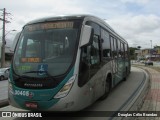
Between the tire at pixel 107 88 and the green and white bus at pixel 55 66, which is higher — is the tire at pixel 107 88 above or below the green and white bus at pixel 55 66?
below

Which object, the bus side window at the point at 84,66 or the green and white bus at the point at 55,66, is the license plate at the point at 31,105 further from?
the bus side window at the point at 84,66

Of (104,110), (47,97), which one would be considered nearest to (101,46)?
(104,110)

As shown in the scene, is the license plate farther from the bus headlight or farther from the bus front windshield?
the bus front windshield

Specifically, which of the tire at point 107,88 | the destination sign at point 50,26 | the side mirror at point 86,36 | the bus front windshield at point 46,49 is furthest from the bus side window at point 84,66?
the tire at point 107,88

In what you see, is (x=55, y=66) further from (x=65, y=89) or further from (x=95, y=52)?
(x=95, y=52)

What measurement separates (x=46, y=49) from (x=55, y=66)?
0.69m

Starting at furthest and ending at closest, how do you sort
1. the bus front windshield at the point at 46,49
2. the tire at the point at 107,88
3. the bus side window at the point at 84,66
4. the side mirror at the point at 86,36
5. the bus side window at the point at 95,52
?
the tire at the point at 107,88, the bus side window at the point at 95,52, the side mirror at the point at 86,36, the bus side window at the point at 84,66, the bus front windshield at the point at 46,49

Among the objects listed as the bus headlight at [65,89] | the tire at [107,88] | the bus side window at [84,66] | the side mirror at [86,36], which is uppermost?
the side mirror at [86,36]

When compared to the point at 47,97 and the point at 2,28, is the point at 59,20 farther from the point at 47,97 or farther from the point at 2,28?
the point at 2,28

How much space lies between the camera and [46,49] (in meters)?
8.10

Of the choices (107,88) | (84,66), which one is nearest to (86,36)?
(84,66)

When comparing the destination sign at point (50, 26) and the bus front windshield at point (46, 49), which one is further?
the destination sign at point (50, 26)

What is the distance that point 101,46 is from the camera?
10.2 meters

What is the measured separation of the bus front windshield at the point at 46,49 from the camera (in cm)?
769
